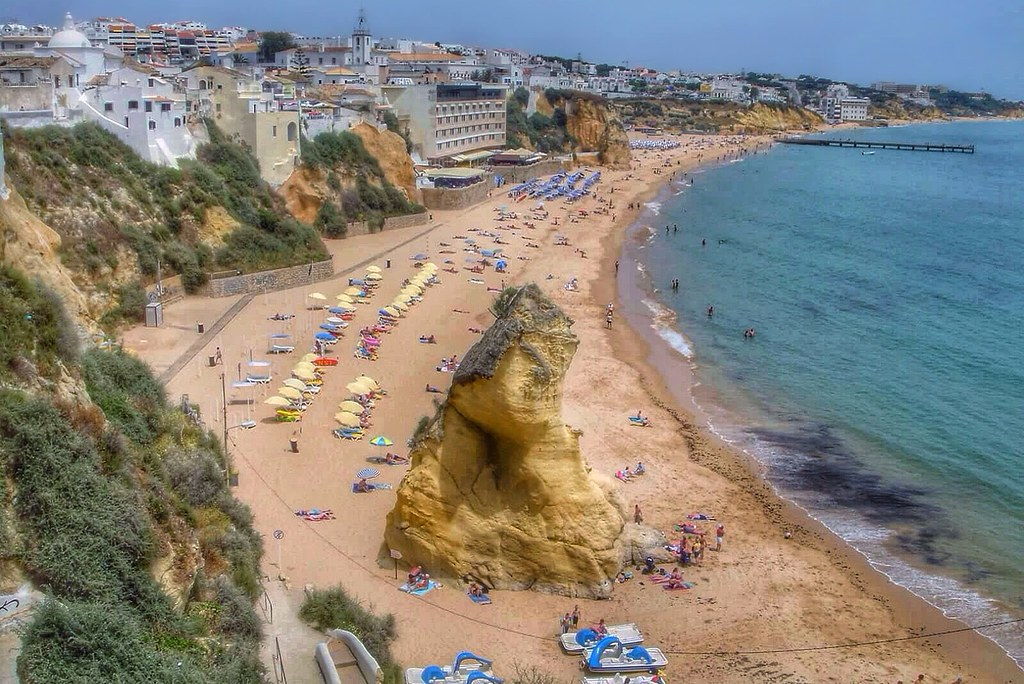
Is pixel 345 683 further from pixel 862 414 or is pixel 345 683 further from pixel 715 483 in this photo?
pixel 862 414

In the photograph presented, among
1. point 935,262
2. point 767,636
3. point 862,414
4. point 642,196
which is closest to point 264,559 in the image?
point 767,636

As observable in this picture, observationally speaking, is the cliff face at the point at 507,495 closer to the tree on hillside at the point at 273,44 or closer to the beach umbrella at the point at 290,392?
the beach umbrella at the point at 290,392

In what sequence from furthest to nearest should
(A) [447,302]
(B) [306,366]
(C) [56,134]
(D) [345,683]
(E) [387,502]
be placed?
(A) [447,302] → (C) [56,134] → (B) [306,366] → (E) [387,502] → (D) [345,683]

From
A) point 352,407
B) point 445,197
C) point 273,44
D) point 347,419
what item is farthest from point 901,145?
point 347,419

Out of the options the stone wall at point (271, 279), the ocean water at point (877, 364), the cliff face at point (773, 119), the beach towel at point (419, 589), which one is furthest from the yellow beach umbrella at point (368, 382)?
the cliff face at point (773, 119)

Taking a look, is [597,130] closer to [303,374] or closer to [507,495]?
[303,374]
